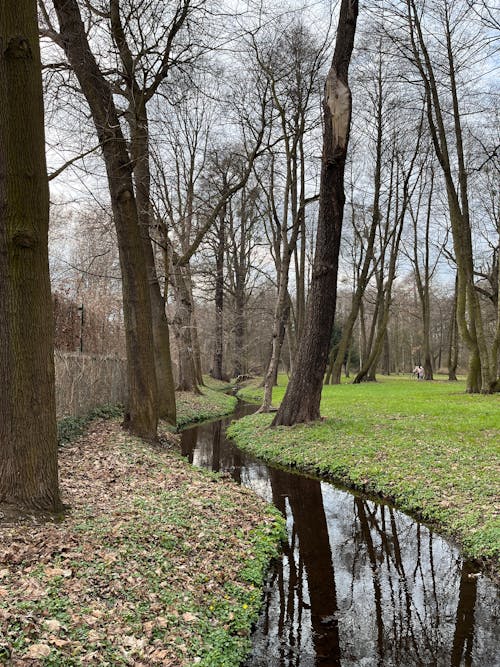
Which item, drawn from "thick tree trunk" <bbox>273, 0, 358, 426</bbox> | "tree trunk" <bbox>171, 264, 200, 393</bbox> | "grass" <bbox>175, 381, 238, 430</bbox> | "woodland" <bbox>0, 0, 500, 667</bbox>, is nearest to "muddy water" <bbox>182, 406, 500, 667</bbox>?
"woodland" <bbox>0, 0, 500, 667</bbox>

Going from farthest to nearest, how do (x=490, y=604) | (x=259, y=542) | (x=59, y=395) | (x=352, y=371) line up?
(x=352, y=371), (x=59, y=395), (x=259, y=542), (x=490, y=604)

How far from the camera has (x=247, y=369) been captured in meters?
42.2

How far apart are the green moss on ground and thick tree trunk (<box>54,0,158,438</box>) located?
11.0 ft

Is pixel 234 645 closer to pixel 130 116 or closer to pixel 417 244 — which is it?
pixel 130 116

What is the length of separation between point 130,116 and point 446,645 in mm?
10404

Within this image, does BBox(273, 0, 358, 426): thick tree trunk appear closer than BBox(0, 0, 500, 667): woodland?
No

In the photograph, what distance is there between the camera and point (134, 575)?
14.0 ft

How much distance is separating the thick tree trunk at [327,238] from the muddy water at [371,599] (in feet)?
15.7

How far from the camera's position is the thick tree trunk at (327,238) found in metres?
11.4

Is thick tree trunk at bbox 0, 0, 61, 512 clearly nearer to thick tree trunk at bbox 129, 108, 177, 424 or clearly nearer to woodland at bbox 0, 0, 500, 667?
woodland at bbox 0, 0, 500, 667

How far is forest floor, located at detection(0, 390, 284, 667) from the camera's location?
131 inches

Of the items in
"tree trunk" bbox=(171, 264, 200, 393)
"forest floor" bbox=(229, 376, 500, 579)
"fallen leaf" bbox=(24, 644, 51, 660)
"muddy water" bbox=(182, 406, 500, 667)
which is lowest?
"muddy water" bbox=(182, 406, 500, 667)

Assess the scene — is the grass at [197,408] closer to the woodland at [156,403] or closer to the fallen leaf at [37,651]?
the woodland at [156,403]

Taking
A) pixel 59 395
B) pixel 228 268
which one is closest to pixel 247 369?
pixel 228 268
